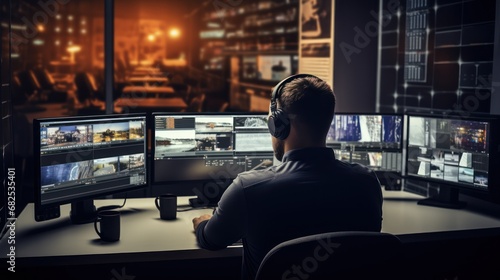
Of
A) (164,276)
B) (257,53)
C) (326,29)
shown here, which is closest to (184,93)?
(257,53)

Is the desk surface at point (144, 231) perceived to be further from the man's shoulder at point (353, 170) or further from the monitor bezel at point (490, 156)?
the man's shoulder at point (353, 170)

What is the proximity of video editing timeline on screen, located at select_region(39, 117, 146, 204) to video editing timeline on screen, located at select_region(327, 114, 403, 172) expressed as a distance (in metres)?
1.06

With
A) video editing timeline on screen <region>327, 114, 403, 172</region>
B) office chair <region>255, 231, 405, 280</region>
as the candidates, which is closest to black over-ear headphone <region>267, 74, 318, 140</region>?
office chair <region>255, 231, 405, 280</region>

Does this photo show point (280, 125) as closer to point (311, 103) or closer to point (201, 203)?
point (311, 103)

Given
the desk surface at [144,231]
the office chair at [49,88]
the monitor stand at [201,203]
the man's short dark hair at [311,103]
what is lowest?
the desk surface at [144,231]

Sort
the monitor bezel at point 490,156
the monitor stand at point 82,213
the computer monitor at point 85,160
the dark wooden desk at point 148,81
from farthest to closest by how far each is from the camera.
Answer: the dark wooden desk at point 148,81
the monitor bezel at point 490,156
the monitor stand at point 82,213
the computer monitor at point 85,160

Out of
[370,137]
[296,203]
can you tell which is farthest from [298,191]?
[370,137]

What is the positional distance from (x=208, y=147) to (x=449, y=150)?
119cm

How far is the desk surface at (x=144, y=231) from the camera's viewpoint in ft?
6.63

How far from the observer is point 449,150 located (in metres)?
2.78

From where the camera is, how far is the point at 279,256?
1297mm

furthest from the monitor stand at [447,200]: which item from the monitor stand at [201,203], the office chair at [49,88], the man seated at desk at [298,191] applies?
the office chair at [49,88]

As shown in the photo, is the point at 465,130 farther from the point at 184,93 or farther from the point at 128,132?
the point at 184,93

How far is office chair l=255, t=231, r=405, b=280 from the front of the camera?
1278mm
